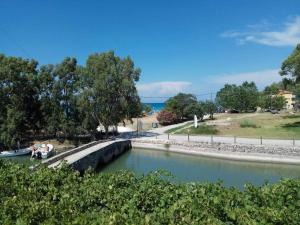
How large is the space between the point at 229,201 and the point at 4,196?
542 centimetres

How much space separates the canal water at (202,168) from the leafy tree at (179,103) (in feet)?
86.9

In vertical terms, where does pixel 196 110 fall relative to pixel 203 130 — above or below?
above

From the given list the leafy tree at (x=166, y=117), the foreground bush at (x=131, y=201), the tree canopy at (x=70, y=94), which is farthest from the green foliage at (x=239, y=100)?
the foreground bush at (x=131, y=201)

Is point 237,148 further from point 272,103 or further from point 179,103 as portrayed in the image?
point 272,103

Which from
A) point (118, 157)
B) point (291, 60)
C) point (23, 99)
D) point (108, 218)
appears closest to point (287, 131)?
point (291, 60)

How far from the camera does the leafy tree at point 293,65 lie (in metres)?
42.2

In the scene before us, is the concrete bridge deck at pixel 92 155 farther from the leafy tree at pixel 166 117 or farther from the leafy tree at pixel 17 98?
the leafy tree at pixel 166 117

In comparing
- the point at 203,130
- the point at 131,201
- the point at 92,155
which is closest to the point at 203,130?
the point at 203,130

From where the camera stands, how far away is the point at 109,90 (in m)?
38.9

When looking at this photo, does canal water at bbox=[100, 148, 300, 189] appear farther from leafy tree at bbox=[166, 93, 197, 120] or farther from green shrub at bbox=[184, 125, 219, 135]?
leafy tree at bbox=[166, 93, 197, 120]

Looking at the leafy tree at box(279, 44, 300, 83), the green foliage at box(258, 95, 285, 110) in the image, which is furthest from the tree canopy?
the green foliage at box(258, 95, 285, 110)

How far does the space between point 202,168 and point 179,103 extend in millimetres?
34387

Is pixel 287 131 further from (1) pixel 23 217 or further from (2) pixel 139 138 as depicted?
(1) pixel 23 217

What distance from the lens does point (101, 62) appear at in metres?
39.1
